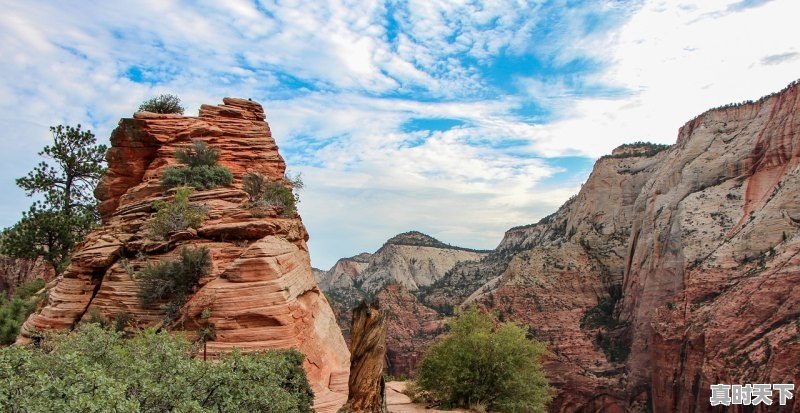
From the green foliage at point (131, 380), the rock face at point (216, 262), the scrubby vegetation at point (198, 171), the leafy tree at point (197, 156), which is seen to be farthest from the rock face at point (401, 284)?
the green foliage at point (131, 380)

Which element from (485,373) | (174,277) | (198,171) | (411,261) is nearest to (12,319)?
(198,171)

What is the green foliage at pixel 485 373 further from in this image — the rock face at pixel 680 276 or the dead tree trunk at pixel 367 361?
the rock face at pixel 680 276

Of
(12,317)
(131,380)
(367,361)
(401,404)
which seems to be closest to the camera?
(131,380)

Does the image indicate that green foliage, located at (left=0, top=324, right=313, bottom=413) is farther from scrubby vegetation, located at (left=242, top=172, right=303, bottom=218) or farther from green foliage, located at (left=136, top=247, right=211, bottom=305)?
scrubby vegetation, located at (left=242, top=172, right=303, bottom=218)

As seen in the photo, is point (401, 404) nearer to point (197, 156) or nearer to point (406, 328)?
point (197, 156)

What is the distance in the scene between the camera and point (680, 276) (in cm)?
4934

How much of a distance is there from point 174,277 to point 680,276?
161ft

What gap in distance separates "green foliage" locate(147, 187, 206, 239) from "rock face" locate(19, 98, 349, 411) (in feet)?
1.12

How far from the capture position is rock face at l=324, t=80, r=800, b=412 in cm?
4006

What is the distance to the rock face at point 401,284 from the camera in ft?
209

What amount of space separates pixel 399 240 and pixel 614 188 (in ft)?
199

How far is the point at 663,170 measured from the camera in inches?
2459

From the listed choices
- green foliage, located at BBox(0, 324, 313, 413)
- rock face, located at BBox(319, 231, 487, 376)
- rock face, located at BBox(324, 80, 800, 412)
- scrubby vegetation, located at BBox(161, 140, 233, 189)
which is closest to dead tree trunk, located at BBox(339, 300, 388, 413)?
green foliage, located at BBox(0, 324, 313, 413)

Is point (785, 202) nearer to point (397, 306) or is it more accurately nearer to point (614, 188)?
point (614, 188)
